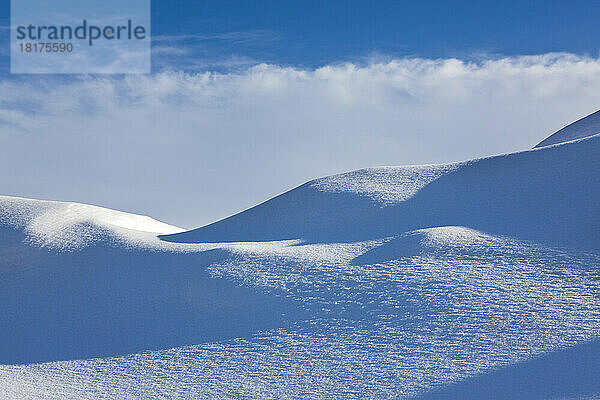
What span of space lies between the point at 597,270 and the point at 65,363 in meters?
7.07

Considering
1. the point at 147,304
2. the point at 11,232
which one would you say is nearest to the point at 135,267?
the point at 147,304

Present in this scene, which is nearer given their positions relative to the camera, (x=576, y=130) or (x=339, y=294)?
(x=339, y=294)

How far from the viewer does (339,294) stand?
7809 millimetres

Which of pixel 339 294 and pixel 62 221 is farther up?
pixel 62 221

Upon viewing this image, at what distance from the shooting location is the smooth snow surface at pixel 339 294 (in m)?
5.92

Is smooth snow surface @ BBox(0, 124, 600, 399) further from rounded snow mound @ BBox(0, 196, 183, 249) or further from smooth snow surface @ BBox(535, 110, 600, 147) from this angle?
smooth snow surface @ BBox(535, 110, 600, 147)

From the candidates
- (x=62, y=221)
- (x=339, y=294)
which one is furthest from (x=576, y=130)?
(x=62, y=221)

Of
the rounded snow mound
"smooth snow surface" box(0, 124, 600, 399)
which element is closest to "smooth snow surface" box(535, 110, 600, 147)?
"smooth snow surface" box(0, 124, 600, 399)

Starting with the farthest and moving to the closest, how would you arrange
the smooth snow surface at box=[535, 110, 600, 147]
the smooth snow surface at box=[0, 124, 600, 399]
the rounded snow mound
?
the smooth snow surface at box=[535, 110, 600, 147]
the rounded snow mound
the smooth snow surface at box=[0, 124, 600, 399]

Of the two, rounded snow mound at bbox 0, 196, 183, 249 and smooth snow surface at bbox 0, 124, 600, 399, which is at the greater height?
rounded snow mound at bbox 0, 196, 183, 249

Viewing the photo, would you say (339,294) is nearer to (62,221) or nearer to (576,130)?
(62,221)

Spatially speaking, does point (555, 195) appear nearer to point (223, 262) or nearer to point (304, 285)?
point (304, 285)

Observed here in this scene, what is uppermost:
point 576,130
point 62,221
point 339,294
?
point 576,130

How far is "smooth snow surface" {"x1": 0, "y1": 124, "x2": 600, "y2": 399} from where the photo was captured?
592 cm
